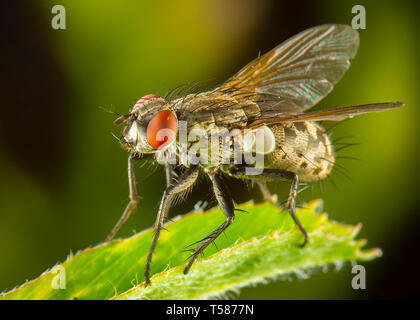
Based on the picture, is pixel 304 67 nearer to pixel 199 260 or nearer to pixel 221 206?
pixel 221 206

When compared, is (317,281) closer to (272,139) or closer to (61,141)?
(272,139)

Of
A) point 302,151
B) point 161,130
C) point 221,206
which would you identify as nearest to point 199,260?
point 221,206

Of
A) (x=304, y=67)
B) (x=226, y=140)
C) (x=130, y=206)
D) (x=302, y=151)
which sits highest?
(x=304, y=67)

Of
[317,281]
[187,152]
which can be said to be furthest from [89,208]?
[317,281]

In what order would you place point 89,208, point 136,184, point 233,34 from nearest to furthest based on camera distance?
1. point 136,184
2. point 89,208
3. point 233,34

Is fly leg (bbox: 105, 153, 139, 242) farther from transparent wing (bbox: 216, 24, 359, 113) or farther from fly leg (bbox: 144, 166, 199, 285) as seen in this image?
transparent wing (bbox: 216, 24, 359, 113)
